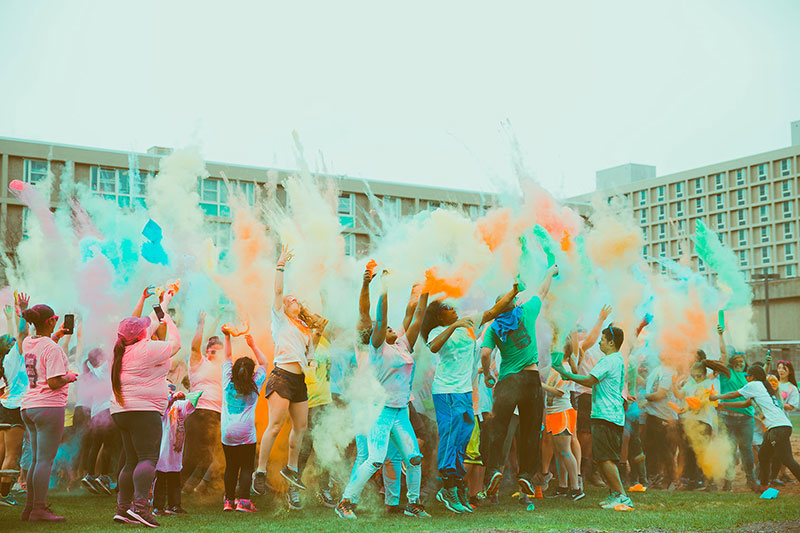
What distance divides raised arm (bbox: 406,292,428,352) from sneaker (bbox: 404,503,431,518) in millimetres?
1383

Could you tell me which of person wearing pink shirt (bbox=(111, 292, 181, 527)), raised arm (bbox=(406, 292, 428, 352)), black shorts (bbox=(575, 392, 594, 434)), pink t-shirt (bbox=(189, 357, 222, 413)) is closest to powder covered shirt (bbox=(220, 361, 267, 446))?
pink t-shirt (bbox=(189, 357, 222, 413))

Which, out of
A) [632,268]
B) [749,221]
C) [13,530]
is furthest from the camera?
[749,221]

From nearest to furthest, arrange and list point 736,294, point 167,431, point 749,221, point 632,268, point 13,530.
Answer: point 13,530, point 167,431, point 632,268, point 736,294, point 749,221

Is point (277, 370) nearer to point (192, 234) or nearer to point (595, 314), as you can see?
point (192, 234)

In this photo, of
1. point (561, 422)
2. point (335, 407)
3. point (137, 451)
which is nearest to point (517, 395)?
point (561, 422)

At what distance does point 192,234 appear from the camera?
34.6ft

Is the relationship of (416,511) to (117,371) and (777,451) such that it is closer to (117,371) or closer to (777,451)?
(117,371)

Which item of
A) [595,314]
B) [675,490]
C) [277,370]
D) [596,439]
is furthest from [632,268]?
[277,370]

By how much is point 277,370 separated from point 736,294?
7.63 m

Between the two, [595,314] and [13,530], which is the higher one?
[595,314]

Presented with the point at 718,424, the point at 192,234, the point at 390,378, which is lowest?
the point at 718,424

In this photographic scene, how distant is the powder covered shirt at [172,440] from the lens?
7.61 m

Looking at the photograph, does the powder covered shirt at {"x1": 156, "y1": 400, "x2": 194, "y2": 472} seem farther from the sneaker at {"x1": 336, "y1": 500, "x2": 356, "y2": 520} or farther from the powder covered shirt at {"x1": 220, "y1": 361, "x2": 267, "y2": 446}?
the sneaker at {"x1": 336, "y1": 500, "x2": 356, "y2": 520}

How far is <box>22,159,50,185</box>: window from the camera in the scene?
1216 inches
